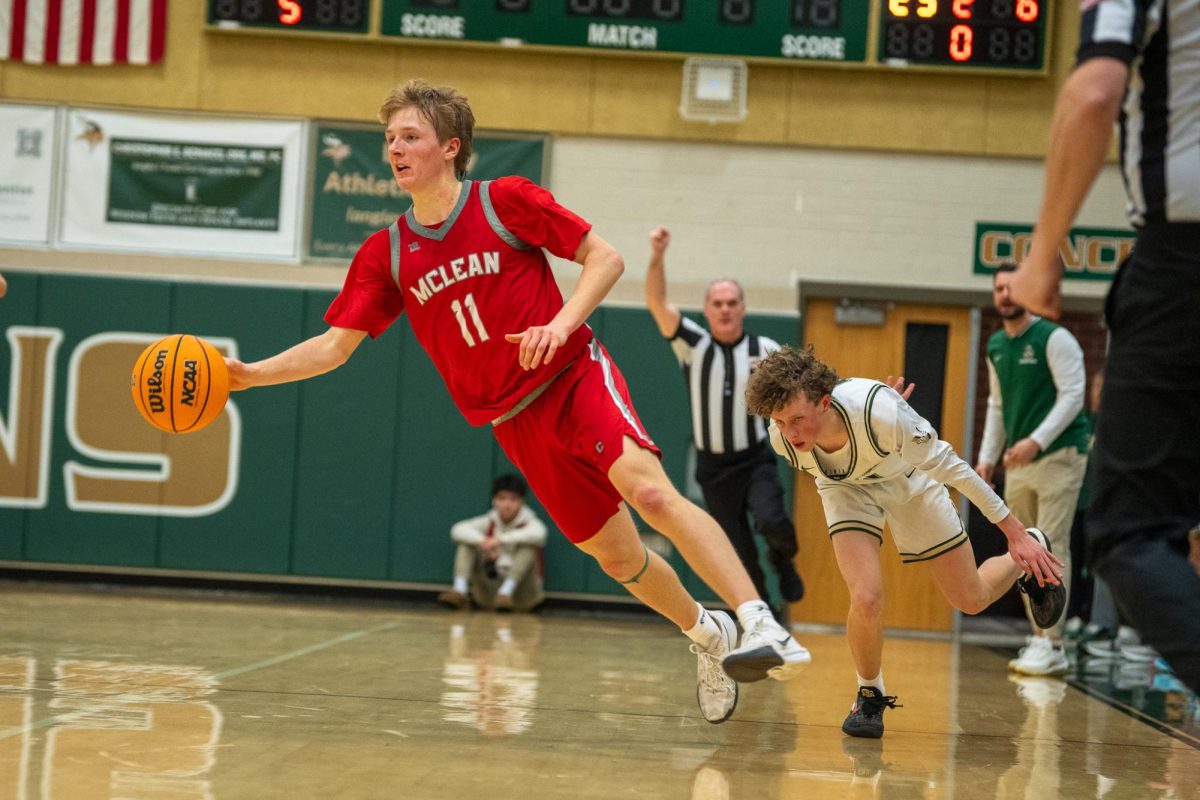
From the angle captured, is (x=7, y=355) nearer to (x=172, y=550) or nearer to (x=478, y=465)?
(x=172, y=550)

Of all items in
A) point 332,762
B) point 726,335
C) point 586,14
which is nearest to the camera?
point 332,762

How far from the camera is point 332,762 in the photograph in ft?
11.3

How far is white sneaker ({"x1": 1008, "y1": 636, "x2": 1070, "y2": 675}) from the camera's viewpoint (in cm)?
677

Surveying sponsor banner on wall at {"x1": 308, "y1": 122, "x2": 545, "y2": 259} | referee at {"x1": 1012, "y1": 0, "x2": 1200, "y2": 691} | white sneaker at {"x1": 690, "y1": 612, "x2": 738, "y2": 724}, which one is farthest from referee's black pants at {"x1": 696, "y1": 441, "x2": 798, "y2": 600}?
referee at {"x1": 1012, "y1": 0, "x2": 1200, "y2": 691}

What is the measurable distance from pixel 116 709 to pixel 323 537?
5.96 meters

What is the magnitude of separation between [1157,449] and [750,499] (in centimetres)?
504

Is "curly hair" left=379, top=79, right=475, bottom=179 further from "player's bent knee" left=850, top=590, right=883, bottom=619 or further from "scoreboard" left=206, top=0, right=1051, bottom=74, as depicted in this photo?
"scoreboard" left=206, top=0, right=1051, bottom=74

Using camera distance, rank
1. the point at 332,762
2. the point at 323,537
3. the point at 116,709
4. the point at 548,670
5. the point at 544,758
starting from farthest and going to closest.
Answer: the point at 323,537 < the point at 548,670 < the point at 116,709 < the point at 544,758 < the point at 332,762

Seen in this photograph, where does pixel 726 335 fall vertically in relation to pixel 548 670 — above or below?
above

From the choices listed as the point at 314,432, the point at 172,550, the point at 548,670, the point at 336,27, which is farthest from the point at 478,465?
the point at 548,670

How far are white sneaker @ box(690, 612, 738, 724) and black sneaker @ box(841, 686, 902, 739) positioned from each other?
0.45 m

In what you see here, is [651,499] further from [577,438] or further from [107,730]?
[107,730]

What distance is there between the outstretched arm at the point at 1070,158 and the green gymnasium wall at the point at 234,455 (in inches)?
302

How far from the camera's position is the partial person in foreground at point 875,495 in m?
4.09
